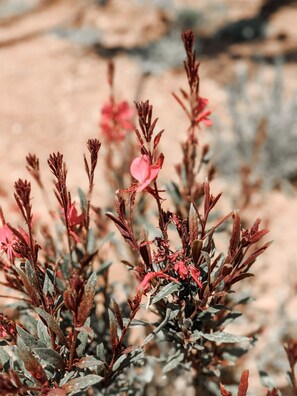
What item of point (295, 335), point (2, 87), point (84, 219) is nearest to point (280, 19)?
point (2, 87)

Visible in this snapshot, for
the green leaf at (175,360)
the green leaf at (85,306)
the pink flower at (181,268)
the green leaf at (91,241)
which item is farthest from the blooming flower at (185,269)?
the green leaf at (91,241)

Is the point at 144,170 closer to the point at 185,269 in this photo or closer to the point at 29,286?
the point at 185,269

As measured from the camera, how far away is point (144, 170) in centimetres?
100

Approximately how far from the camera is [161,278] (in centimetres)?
115

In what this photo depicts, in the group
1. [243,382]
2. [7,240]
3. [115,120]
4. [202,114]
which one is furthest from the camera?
[115,120]

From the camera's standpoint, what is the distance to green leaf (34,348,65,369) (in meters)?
1.04

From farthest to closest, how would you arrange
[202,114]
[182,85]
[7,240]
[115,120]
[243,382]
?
[182,85] → [115,120] → [202,114] → [7,240] → [243,382]

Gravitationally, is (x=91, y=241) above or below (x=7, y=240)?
above

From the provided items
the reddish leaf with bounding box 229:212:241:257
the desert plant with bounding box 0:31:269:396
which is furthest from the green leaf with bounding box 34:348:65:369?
the reddish leaf with bounding box 229:212:241:257

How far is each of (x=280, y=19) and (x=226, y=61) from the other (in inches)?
54.0

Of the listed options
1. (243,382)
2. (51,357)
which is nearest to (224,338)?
(243,382)

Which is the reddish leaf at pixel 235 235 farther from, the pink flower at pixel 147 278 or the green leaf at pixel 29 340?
the green leaf at pixel 29 340

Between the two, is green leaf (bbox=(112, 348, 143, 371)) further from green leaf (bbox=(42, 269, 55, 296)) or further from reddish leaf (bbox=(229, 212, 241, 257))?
reddish leaf (bbox=(229, 212, 241, 257))

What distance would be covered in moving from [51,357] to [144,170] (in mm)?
476
